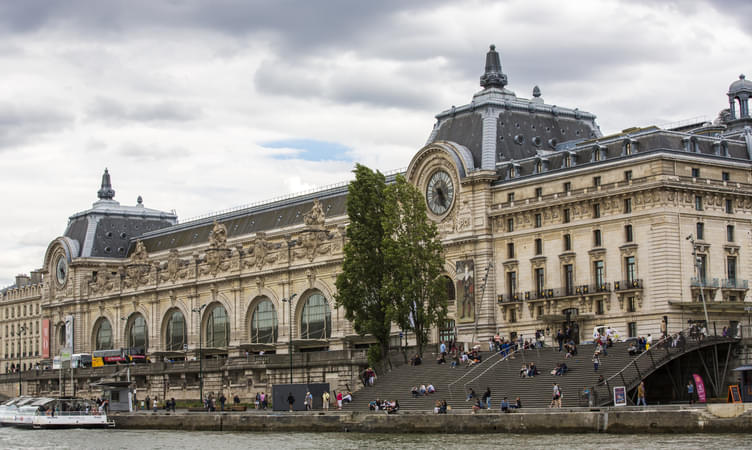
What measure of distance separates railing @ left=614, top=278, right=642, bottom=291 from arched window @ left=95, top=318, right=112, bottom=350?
80663mm

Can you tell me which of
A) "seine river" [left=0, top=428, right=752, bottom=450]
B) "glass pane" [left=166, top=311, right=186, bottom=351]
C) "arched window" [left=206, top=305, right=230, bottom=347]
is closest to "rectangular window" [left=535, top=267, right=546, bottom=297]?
"seine river" [left=0, top=428, right=752, bottom=450]

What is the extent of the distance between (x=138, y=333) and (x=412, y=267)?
68.0 m

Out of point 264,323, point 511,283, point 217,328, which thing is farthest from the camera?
point 217,328

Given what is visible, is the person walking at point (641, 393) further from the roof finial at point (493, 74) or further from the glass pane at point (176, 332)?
the glass pane at point (176, 332)

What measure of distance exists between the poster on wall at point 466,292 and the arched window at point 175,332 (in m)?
47.2

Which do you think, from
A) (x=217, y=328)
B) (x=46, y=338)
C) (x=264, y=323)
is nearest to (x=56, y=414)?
(x=264, y=323)

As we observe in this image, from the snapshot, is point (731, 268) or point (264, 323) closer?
point (731, 268)

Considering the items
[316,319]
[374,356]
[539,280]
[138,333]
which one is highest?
[539,280]

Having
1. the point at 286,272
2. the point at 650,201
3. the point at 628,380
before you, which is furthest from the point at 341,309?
the point at 628,380

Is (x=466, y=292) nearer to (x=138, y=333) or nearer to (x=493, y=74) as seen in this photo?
(x=493, y=74)

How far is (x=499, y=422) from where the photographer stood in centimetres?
6794

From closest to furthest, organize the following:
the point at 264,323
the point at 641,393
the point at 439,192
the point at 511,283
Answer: the point at 641,393
the point at 511,283
the point at 439,192
the point at 264,323

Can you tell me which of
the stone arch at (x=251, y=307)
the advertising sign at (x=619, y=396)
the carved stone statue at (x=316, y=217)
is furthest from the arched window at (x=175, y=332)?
the advertising sign at (x=619, y=396)

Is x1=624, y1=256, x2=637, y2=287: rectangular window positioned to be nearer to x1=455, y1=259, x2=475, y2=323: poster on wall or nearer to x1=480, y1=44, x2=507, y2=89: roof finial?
x1=455, y1=259, x2=475, y2=323: poster on wall
